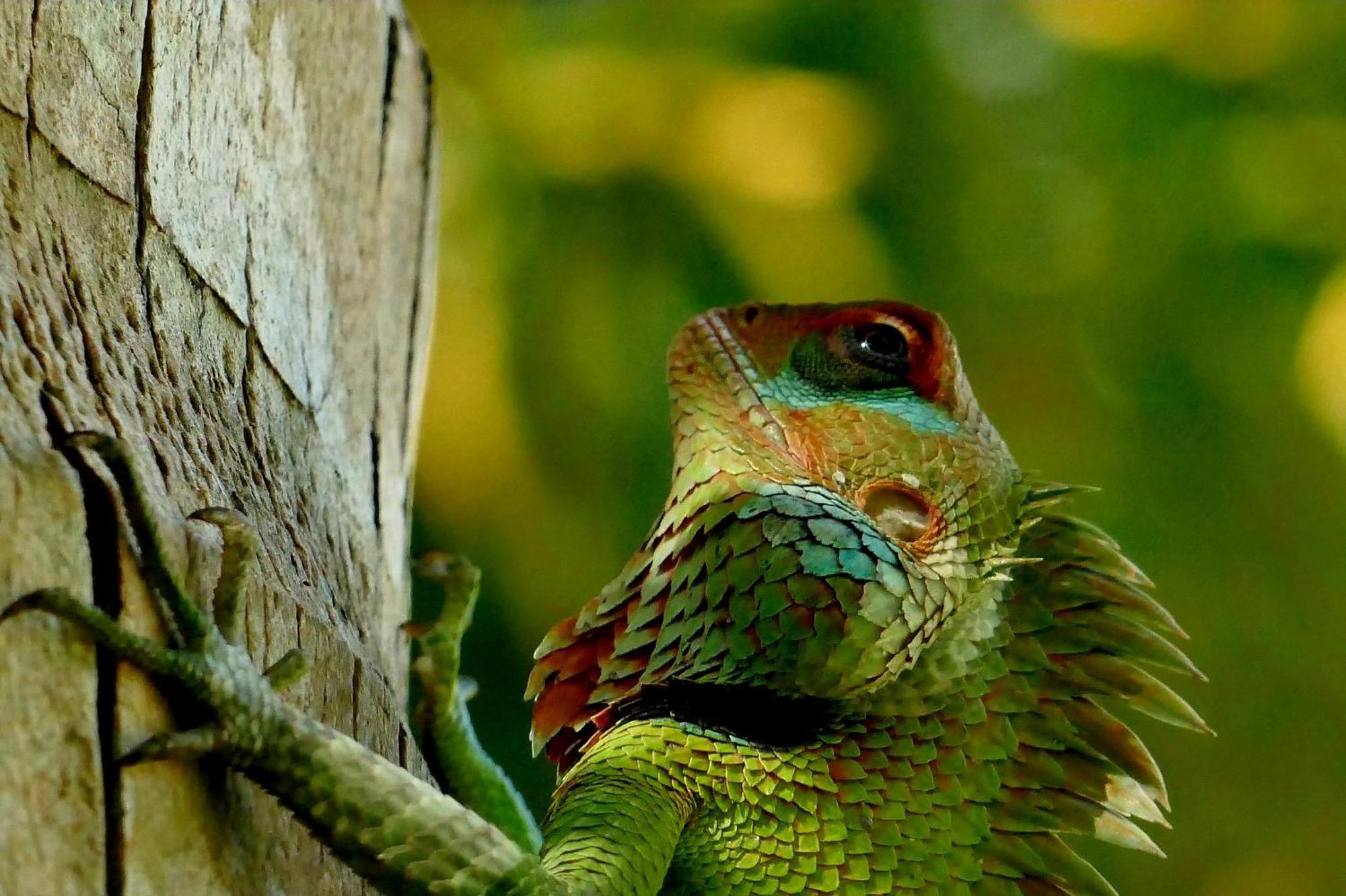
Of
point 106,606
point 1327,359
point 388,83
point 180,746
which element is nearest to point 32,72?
point 106,606

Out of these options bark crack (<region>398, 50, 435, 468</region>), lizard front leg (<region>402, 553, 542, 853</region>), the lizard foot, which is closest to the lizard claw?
the lizard foot

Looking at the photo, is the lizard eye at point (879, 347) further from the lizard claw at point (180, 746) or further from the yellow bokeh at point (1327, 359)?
the yellow bokeh at point (1327, 359)

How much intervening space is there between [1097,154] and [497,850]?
6.36m

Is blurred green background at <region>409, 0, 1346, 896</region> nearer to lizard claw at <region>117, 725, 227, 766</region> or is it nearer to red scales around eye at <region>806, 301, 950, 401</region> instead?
red scales around eye at <region>806, 301, 950, 401</region>

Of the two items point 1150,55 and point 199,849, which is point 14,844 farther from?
point 1150,55

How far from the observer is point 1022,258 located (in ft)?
23.7

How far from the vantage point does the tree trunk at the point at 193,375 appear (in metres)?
1.31

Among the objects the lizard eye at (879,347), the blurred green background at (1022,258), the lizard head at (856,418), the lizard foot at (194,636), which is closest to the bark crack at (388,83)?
the lizard head at (856,418)

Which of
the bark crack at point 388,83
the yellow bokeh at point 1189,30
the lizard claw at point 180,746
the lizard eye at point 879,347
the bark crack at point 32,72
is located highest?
the yellow bokeh at point 1189,30

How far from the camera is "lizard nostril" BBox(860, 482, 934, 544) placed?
236 cm

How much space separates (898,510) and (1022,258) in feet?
16.9

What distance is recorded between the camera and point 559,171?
728 cm

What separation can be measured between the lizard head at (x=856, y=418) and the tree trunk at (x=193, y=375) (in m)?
0.62

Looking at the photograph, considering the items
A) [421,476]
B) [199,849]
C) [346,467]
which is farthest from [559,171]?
[199,849]
